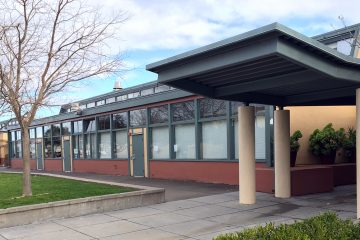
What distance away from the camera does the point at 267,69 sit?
328 inches

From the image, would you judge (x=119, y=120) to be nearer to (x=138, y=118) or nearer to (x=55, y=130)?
(x=138, y=118)

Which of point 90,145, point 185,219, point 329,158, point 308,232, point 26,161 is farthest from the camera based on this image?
point 90,145

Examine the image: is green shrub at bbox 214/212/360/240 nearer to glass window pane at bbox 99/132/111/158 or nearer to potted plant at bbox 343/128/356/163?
potted plant at bbox 343/128/356/163

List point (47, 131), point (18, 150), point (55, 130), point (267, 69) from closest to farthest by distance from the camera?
1. point (267, 69)
2. point (55, 130)
3. point (47, 131)
4. point (18, 150)

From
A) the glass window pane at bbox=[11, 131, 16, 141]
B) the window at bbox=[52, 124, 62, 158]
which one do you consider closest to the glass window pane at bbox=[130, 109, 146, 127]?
the window at bbox=[52, 124, 62, 158]

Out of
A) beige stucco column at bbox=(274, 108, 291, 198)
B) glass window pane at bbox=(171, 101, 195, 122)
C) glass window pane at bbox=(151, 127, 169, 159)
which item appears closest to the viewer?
beige stucco column at bbox=(274, 108, 291, 198)

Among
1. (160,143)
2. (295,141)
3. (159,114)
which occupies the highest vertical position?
(159,114)

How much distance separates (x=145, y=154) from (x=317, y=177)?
909cm

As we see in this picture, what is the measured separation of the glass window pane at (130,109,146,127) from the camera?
66.0 feet

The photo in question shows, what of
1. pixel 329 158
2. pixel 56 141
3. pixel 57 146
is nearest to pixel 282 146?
pixel 329 158

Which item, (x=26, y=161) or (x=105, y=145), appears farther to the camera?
(x=105, y=145)

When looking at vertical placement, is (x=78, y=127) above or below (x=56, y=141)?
above

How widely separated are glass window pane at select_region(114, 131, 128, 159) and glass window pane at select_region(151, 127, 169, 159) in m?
2.48

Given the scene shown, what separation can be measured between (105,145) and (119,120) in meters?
2.21
